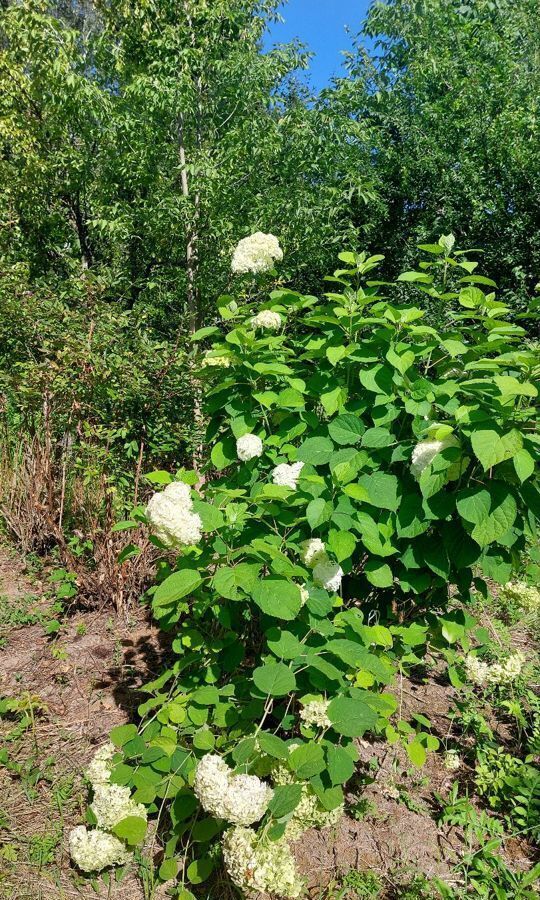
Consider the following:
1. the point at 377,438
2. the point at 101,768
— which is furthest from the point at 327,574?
Result: the point at 101,768

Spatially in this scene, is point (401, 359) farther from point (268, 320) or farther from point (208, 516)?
point (208, 516)

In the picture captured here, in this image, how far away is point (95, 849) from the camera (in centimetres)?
149

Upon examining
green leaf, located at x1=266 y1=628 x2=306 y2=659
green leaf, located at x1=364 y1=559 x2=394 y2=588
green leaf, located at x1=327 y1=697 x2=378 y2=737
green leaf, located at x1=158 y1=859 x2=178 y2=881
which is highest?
green leaf, located at x1=364 y1=559 x2=394 y2=588

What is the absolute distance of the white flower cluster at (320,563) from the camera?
5.03 ft

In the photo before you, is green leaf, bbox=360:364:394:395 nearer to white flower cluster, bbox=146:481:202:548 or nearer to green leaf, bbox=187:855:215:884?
white flower cluster, bbox=146:481:202:548

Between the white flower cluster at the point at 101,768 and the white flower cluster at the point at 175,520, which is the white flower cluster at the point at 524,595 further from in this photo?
the white flower cluster at the point at 101,768

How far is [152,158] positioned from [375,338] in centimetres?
418

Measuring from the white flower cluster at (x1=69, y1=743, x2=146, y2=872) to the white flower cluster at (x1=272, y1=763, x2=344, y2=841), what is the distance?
1.30 ft

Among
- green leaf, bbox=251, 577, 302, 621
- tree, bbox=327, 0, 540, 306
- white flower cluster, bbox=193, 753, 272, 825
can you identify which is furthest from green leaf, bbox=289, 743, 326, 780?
tree, bbox=327, 0, 540, 306

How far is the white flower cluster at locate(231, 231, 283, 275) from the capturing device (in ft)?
7.47

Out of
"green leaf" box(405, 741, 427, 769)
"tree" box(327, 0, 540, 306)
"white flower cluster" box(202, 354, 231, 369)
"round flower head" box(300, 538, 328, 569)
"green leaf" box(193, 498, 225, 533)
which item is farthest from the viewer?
"tree" box(327, 0, 540, 306)

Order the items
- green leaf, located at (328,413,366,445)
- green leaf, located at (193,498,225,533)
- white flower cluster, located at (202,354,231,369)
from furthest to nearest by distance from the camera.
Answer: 1. white flower cluster, located at (202,354,231,369)
2. green leaf, located at (328,413,366,445)
3. green leaf, located at (193,498,225,533)

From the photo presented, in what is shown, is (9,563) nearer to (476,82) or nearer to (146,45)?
(146,45)

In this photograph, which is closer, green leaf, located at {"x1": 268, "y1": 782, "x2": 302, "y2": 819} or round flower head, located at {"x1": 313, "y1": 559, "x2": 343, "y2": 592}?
green leaf, located at {"x1": 268, "y1": 782, "x2": 302, "y2": 819}
